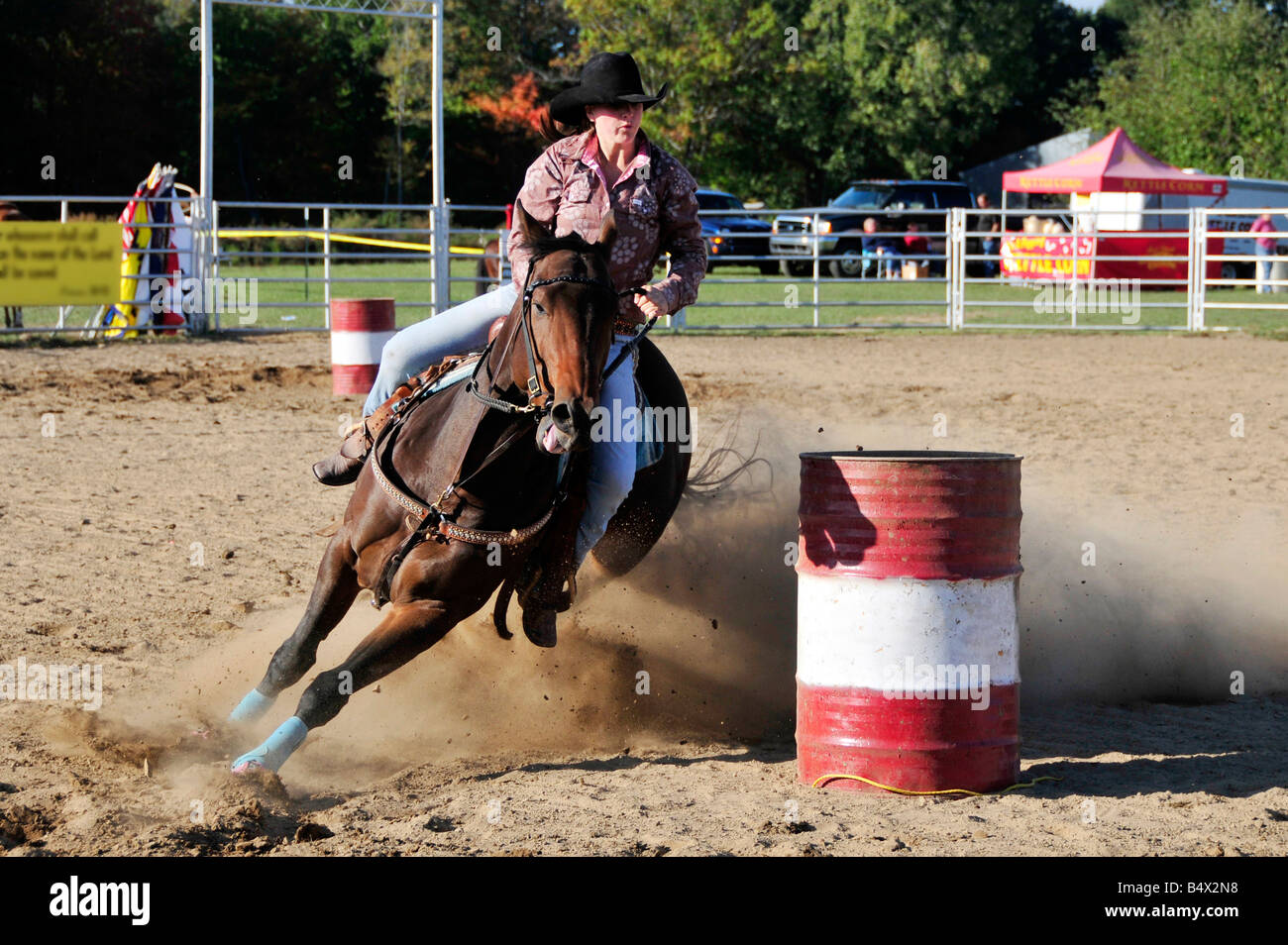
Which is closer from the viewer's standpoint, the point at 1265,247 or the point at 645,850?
the point at 645,850

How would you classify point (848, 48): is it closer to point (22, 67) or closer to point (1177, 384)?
point (22, 67)

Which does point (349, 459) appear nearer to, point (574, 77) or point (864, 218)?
point (864, 218)

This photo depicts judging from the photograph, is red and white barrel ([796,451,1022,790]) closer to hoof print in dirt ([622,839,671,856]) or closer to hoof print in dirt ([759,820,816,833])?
hoof print in dirt ([759,820,816,833])

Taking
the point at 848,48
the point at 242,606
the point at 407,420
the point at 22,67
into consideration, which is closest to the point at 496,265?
the point at 242,606

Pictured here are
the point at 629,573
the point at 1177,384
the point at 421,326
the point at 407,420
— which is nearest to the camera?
the point at 407,420

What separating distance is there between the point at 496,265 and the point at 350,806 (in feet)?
53.7

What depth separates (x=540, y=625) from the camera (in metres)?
4.61

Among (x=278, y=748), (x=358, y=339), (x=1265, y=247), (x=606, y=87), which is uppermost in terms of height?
(x=1265, y=247)

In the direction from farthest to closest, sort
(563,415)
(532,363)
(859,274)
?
(859,274)
(532,363)
(563,415)

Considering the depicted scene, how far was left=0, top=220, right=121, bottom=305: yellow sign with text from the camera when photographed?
53.5 feet

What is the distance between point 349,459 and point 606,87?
1508 millimetres

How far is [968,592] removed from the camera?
4.14 metres
